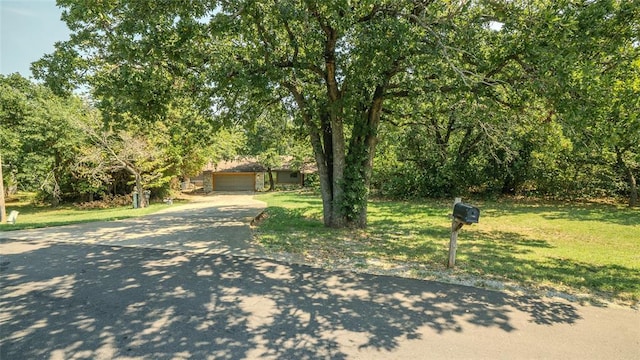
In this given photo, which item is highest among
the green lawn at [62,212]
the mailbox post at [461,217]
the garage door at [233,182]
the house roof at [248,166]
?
the house roof at [248,166]

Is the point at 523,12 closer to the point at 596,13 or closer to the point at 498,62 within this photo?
the point at 498,62

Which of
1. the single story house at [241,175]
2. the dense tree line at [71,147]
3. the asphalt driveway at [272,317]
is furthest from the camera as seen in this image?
the single story house at [241,175]

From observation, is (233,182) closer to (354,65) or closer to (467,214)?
(354,65)

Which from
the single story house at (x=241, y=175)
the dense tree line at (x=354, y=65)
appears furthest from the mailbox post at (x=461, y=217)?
the single story house at (x=241, y=175)

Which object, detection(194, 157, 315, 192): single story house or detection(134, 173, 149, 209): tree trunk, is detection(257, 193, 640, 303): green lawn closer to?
detection(134, 173, 149, 209): tree trunk

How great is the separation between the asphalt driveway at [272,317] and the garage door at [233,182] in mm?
31872

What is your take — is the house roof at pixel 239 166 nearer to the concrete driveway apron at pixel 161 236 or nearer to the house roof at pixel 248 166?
the house roof at pixel 248 166

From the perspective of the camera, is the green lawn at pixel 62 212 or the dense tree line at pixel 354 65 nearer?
the dense tree line at pixel 354 65

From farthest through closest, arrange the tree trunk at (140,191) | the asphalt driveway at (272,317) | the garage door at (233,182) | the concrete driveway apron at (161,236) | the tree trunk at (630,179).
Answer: the garage door at (233,182)
the tree trunk at (140,191)
the tree trunk at (630,179)
the concrete driveway apron at (161,236)
the asphalt driveway at (272,317)

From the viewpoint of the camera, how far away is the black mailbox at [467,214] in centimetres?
494

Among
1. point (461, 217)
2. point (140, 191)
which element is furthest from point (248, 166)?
point (461, 217)

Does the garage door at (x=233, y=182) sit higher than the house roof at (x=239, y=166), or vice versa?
the house roof at (x=239, y=166)

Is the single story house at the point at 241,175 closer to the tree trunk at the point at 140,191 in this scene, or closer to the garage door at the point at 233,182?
the garage door at the point at 233,182

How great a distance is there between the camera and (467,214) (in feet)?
16.4
